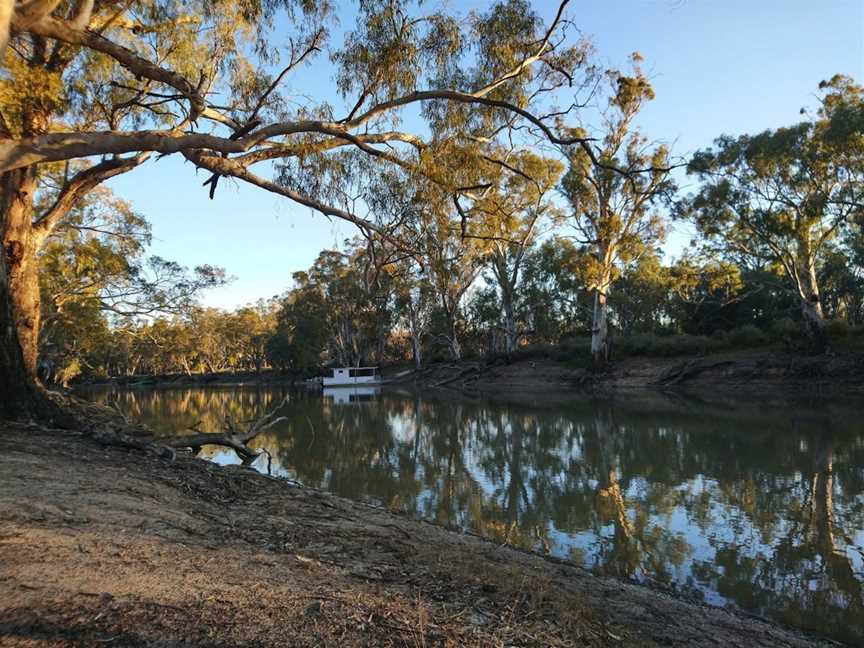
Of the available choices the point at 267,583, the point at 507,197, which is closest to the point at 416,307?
the point at 507,197

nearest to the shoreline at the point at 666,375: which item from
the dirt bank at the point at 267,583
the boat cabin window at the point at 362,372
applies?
the boat cabin window at the point at 362,372

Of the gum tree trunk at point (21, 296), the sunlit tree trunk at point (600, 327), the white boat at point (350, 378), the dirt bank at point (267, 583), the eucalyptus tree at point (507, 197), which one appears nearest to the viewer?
the dirt bank at point (267, 583)

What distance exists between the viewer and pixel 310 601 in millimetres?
2363

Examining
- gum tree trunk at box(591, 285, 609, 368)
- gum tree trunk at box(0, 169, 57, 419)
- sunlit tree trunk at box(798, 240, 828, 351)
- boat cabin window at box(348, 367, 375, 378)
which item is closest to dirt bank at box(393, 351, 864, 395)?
gum tree trunk at box(591, 285, 609, 368)

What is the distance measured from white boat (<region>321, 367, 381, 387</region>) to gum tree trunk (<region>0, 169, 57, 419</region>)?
3168 centimetres

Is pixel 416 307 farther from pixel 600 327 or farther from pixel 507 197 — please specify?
pixel 507 197

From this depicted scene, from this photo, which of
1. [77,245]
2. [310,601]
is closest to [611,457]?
[310,601]

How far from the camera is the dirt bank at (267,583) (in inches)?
79.6

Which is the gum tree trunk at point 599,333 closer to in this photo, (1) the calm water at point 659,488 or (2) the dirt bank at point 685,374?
(2) the dirt bank at point 685,374

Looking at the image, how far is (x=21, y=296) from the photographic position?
7133 mm

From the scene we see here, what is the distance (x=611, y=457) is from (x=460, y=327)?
34720 mm

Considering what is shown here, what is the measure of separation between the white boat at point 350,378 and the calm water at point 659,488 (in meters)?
25.1

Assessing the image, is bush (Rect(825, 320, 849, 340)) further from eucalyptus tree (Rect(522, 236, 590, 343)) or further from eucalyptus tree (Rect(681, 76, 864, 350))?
eucalyptus tree (Rect(522, 236, 590, 343))

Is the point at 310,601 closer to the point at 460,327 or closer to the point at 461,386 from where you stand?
the point at 461,386
